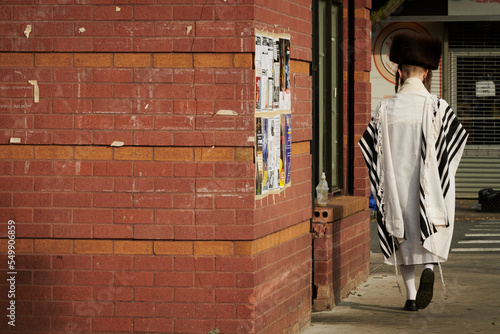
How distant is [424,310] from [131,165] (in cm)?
332

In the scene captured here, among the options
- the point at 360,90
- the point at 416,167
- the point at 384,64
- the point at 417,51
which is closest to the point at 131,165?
A: the point at 416,167

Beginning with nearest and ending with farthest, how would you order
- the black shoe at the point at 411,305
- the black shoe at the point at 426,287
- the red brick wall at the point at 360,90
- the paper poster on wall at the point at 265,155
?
1. the paper poster on wall at the point at 265,155
2. the black shoe at the point at 426,287
3. the black shoe at the point at 411,305
4. the red brick wall at the point at 360,90

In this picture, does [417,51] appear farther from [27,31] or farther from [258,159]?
[27,31]

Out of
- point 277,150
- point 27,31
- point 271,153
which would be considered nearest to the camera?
point 27,31

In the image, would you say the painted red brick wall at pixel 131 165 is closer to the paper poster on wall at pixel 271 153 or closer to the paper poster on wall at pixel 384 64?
A: the paper poster on wall at pixel 271 153

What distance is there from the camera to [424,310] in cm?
831

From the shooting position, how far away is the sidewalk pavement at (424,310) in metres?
7.55

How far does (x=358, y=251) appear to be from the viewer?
9.70 m

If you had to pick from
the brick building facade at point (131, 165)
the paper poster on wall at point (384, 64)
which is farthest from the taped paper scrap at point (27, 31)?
the paper poster on wall at point (384, 64)

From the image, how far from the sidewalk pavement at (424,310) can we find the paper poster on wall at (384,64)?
10.3 metres

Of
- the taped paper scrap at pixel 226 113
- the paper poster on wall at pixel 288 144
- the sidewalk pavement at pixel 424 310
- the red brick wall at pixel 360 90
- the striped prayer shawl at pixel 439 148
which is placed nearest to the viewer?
the taped paper scrap at pixel 226 113

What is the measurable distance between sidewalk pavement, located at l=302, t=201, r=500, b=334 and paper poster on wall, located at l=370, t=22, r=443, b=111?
33.9 ft

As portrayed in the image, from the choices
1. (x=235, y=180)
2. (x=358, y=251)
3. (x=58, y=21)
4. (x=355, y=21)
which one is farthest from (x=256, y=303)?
(x=355, y=21)

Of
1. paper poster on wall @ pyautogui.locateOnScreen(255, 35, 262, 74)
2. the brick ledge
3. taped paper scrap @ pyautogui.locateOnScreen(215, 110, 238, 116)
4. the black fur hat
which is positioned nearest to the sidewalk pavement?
the brick ledge
